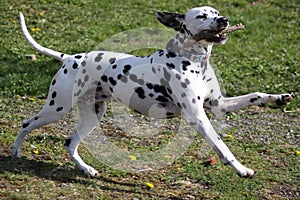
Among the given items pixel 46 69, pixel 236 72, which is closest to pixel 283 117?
pixel 236 72

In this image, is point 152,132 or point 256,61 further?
point 256,61

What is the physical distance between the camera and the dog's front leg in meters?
5.53

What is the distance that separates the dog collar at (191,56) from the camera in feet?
19.2

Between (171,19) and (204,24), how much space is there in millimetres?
424

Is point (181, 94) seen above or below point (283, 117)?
above

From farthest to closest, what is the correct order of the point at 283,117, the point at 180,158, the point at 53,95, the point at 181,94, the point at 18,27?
the point at 18,27 < the point at 283,117 < the point at 180,158 < the point at 53,95 < the point at 181,94

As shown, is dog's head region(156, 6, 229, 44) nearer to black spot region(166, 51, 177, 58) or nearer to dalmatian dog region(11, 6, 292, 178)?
dalmatian dog region(11, 6, 292, 178)

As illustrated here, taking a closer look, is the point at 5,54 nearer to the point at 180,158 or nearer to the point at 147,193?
the point at 180,158

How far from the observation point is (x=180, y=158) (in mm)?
7074

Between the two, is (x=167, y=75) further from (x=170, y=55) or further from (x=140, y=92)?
(x=140, y=92)

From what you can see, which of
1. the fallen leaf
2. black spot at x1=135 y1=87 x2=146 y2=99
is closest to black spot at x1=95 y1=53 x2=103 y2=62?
black spot at x1=135 y1=87 x2=146 y2=99

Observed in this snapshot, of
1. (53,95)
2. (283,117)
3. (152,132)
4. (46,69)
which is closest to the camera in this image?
(53,95)

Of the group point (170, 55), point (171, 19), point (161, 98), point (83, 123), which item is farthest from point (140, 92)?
point (83, 123)

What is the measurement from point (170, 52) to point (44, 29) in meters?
6.34
